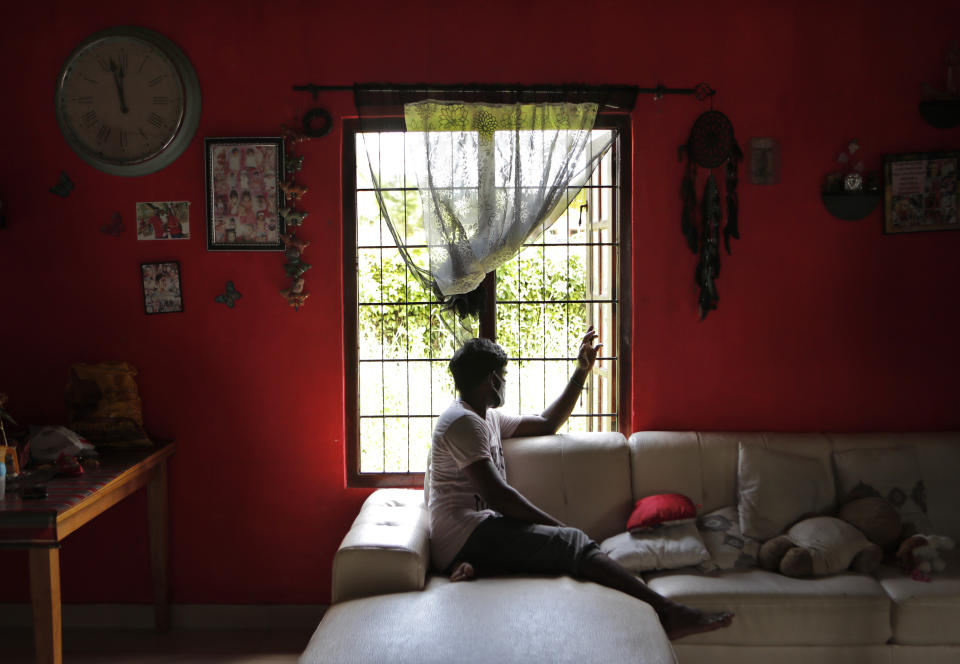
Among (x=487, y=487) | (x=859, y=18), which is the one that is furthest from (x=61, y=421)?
(x=859, y=18)

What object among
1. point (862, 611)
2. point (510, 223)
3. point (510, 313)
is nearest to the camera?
point (862, 611)

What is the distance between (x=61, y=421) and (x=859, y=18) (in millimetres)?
3939

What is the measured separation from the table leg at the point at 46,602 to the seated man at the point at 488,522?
1.23 meters

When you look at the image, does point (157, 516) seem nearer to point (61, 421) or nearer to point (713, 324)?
point (61, 421)

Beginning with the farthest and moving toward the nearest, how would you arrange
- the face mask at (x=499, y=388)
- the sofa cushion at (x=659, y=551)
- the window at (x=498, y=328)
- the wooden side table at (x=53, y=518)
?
the window at (x=498, y=328) → the face mask at (x=499, y=388) → the sofa cushion at (x=659, y=551) → the wooden side table at (x=53, y=518)

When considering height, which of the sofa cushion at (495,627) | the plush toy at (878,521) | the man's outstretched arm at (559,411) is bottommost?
the sofa cushion at (495,627)

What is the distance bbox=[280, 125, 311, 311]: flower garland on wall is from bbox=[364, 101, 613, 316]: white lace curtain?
1.69 ft

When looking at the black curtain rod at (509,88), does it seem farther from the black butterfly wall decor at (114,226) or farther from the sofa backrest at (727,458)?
the sofa backrest at (727,458)

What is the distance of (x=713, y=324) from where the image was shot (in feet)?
10.8

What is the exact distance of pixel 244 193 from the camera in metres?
3.24

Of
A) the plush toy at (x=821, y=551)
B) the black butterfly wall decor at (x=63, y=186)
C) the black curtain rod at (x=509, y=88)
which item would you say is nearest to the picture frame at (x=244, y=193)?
the black curtain rod at (x=509, y=88)

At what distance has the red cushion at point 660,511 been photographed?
9.21 ft

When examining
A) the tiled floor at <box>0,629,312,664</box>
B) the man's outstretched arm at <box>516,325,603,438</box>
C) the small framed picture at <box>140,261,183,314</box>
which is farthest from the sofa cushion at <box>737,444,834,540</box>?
the small framed picture at <box>140,261,183,314</box>

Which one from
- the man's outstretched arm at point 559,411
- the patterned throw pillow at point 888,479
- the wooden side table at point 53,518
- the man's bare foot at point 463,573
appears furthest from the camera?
the man's outstretched arm at point 559,411
